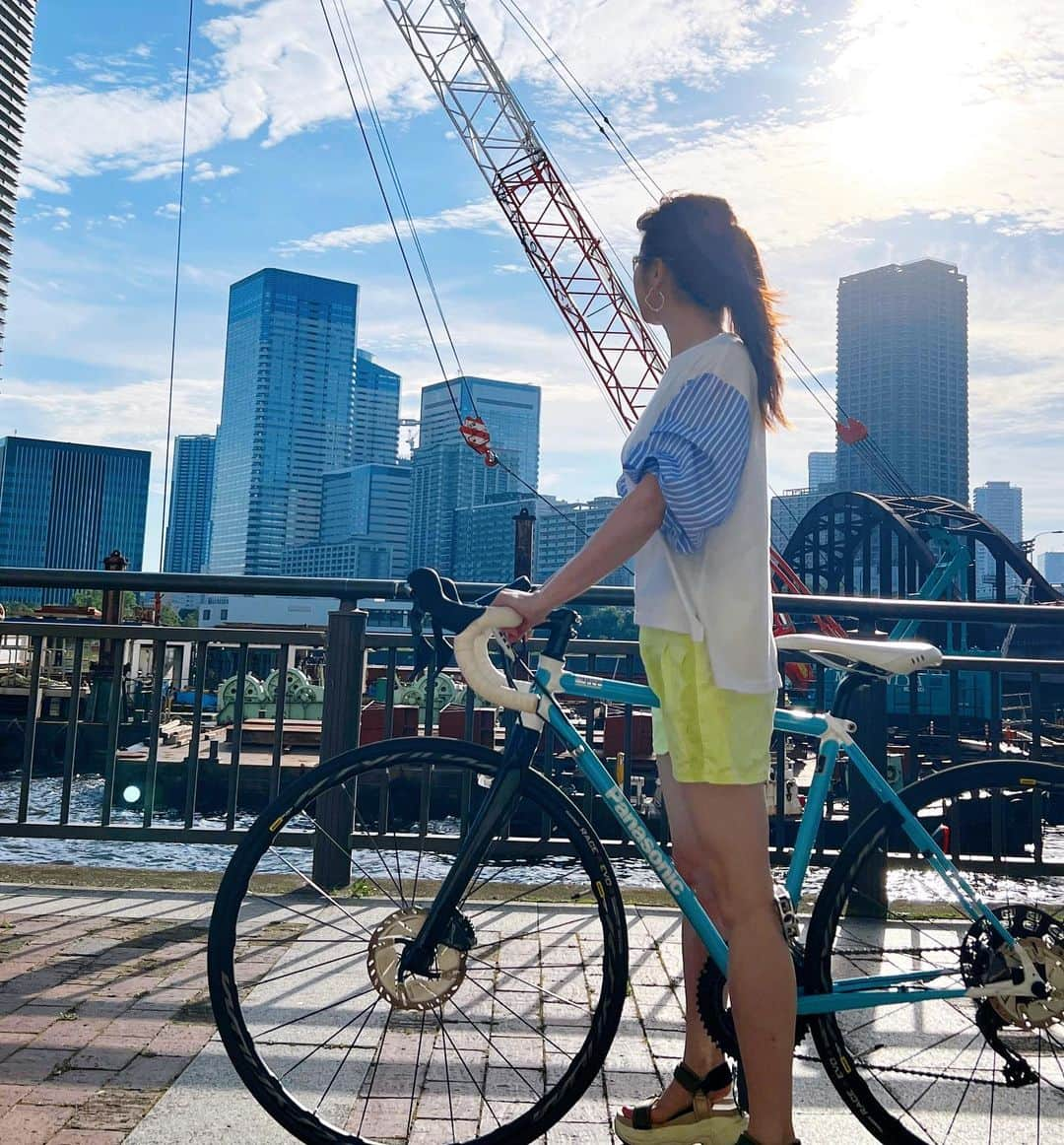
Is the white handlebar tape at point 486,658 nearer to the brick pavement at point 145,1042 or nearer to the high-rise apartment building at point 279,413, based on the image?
the brick pavement at point 145,1042

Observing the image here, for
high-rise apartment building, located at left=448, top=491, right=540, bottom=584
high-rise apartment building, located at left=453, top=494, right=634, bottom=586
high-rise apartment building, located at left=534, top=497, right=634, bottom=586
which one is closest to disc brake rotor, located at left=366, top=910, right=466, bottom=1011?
high-rise apartment building, located at left=534, top=497, right=634, bottom=586

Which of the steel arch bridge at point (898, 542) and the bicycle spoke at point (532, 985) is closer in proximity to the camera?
the bicycle spoke at point (532, 985)

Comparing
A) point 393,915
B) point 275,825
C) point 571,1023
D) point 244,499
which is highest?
point 244,499

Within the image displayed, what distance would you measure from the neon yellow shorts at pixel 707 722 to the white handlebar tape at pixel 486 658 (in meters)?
0.30

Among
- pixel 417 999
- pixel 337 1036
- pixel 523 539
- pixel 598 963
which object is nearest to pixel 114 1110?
pixel 337 1036

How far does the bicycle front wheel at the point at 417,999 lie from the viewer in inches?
78.7

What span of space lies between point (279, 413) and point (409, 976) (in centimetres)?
18267

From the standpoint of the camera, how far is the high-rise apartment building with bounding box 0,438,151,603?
6496 inches

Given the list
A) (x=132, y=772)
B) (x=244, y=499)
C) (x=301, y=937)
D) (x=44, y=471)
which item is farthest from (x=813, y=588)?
(x=44, y=471)

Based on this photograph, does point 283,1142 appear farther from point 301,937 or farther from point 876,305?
point 876,305

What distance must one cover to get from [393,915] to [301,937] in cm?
148

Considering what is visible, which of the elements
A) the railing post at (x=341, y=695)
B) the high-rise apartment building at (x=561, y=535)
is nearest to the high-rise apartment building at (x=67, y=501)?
the high-rise apartment building at (x=561, y=535)

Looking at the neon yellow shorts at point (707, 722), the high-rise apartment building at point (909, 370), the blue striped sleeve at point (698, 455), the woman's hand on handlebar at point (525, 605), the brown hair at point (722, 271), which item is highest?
the high-rise apartment building at point (909, 370)

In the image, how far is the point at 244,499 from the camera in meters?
170
